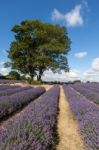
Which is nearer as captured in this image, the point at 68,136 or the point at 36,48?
the point at 68,136

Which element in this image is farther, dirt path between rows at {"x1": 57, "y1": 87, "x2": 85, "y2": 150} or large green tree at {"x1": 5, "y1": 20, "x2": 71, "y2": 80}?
large green tree at {"x1": 5, "y1": 20, "x2": 71, "y2": 80}

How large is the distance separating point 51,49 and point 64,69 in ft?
15.2

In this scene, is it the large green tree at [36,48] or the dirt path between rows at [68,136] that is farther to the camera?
the large green tree at [36,48]

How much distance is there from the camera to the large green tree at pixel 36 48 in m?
42.4

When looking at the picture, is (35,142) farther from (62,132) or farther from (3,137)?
(62,132)

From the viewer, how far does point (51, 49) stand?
41906 millimetres

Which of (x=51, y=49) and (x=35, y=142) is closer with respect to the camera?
(x=35, y=142)

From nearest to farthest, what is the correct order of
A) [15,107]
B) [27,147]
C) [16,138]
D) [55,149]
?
[27,147] → [16,138] → [55,149] → [15,107]

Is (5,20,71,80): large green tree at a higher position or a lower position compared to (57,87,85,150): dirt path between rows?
higher

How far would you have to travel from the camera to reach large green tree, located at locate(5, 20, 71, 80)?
42.4 metres

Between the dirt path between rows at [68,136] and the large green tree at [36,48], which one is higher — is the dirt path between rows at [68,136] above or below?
below

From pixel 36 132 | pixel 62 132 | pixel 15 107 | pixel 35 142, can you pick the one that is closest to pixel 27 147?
pixel 35 142

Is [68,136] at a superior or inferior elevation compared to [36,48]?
inferior

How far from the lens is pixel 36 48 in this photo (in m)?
44.2
